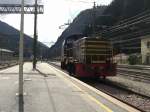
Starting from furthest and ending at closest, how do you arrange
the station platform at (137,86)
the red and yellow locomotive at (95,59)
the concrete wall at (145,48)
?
the concrete wall at (145,48)
the red and yellow locomotive at (95,59)
the station platform at (137,86)

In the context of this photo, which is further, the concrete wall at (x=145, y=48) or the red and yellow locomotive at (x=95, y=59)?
the concrete wall at (x=145, y=48)

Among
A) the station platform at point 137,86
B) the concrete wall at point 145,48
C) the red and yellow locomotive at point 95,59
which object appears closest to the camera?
the station platform at point 137,86

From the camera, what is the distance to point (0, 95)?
17641 mm

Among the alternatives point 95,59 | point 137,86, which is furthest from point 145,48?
point 137,86

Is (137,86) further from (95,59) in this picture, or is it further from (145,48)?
(145,48)

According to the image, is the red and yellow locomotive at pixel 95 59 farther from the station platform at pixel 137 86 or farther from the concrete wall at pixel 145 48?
the concrete wall at pixel 145 48

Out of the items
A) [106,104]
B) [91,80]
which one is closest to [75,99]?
[106,104]

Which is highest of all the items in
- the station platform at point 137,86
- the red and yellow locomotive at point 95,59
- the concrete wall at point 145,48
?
the concrete wall at point 145,48

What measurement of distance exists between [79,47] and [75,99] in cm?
1596

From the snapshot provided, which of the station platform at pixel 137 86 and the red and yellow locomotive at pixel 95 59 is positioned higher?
the red and yellow locomotive at pixel 95 59

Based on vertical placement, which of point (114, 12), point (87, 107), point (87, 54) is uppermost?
point (114, 12)

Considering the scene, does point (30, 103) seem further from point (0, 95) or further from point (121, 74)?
point (121, 74)

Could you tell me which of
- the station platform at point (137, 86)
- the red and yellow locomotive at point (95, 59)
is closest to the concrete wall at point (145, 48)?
the red and yellow locomotive at point (95, 59)

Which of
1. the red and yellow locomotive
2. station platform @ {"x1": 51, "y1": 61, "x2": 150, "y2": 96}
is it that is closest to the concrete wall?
the red and yellow locomotive
